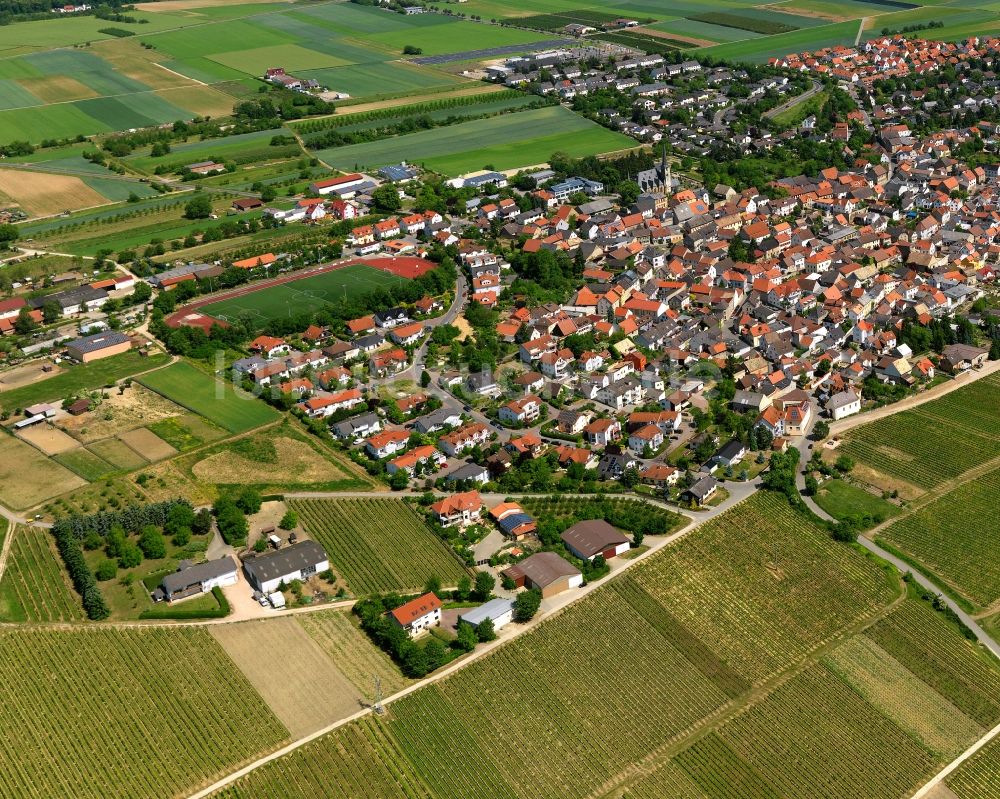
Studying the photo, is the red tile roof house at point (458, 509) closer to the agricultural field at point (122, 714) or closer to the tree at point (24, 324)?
the agricultural field at point (122, 714)

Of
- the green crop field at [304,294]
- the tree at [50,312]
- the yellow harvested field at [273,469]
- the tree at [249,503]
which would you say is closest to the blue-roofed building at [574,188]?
the green crop field at [304,294]

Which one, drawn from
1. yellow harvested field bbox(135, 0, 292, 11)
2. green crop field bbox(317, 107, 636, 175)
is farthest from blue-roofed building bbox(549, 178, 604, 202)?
yellow harvested field bbox(135, 0, 292, 11)

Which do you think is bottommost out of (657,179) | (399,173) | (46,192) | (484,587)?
(46,192)

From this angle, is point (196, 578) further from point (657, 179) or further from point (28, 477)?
point (657, 179)

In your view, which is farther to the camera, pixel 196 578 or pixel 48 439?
→ pixel 48 439

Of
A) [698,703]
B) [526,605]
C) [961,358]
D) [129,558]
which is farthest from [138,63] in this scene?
[698,703]
